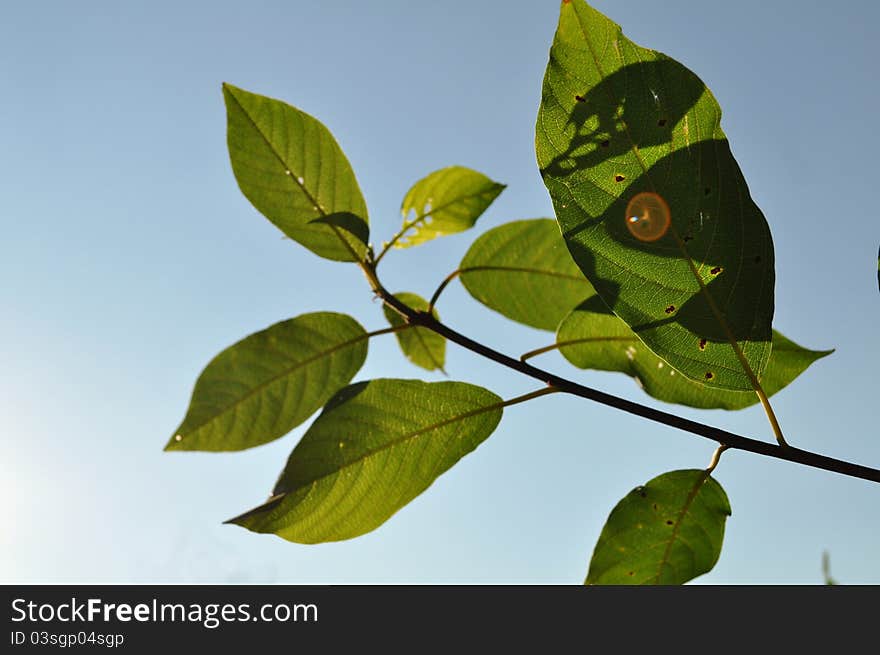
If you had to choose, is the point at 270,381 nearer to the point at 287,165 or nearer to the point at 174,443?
the point at 174,443

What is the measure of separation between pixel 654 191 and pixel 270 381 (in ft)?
1.93

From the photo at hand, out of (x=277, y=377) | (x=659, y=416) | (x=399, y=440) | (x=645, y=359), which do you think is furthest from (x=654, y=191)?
(x=277, y=377)

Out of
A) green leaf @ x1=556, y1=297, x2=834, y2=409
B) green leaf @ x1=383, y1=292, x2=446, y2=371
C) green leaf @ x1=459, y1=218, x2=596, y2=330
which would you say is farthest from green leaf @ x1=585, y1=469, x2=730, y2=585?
green leaf @ x1=383, y1=292, x2=446, y2=371

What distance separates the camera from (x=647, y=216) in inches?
30.3

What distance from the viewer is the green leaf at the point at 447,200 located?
125 centimetres

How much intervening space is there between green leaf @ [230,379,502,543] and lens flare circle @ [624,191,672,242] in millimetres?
318

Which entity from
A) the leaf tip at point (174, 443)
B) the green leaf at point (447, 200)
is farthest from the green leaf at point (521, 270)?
the leaf tip at point (174, 443)

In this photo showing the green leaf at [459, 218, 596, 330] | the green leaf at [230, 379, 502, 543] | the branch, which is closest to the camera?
the branch

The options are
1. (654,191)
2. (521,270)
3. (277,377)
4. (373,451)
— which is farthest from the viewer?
(521,270)

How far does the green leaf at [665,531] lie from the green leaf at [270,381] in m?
0.43

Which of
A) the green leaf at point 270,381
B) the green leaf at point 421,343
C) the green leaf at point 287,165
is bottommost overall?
the green leaf at point 270,381

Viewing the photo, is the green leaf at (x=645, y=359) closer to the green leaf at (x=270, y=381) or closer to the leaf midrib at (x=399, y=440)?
the leaf midrib at (x=399, y=440)

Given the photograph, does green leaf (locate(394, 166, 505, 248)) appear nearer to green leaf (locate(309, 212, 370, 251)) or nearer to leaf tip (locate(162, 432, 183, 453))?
green leaf (locate(309, 212, 370, 251))

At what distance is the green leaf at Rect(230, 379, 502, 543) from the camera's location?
0.95 m
